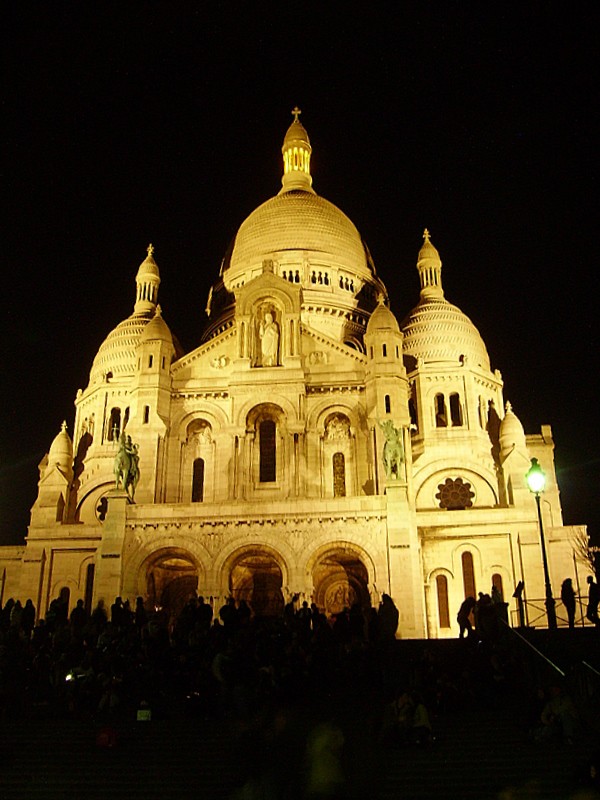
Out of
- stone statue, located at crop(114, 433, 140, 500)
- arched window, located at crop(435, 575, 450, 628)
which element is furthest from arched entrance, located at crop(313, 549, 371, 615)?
stone statue, located at crop(114, 433, 140, 500)

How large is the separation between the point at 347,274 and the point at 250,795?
166 ft

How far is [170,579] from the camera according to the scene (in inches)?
1608

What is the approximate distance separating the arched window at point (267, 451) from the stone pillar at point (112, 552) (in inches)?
284

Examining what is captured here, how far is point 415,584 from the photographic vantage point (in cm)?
3584

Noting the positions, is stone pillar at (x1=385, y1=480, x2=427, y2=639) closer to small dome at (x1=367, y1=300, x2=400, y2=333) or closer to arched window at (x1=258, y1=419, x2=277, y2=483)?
arched window at (x1=258, y1=419, x2=277, y2=483)

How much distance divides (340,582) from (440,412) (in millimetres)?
15284

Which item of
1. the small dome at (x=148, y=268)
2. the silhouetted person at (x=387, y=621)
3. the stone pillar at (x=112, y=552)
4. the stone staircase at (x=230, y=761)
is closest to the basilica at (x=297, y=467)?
the stone pillar at (x=112, y=552)

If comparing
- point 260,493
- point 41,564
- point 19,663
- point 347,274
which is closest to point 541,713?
point 19,663

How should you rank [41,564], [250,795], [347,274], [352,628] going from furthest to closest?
[347,274], [41,564], [352,628], [250,795]

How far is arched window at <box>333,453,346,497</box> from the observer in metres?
42.8

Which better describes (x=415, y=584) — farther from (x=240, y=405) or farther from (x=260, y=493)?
(x=240, y=405)

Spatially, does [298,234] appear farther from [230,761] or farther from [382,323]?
[230,761]

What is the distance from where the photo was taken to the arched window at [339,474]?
140 feet

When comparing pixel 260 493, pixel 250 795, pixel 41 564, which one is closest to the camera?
pixel 250 795
